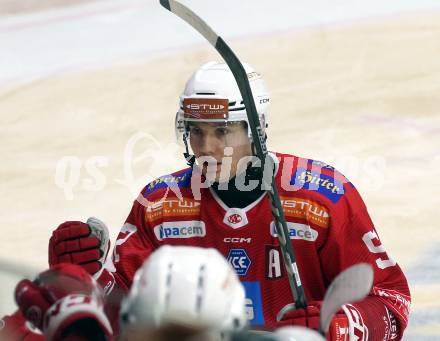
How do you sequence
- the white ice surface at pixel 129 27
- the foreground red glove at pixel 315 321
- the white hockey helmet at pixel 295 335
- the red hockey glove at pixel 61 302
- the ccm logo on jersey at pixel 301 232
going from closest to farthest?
the white hockey helmet at pixel 295 335 < the red hockey glove at pixel 61 302 < the foreground red glove at pixel 315 321 < the ccm logo on jersey at pixel 301 232 < the white ice surface at pixel 129 27

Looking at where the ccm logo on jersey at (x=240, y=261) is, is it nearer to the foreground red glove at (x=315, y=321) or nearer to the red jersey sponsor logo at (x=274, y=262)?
the red jersey sponsor logo at (x=274, y=262)

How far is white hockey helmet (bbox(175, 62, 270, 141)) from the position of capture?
4262 mm

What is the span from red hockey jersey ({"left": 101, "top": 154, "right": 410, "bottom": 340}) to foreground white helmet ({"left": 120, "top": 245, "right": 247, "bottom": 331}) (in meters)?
1.68

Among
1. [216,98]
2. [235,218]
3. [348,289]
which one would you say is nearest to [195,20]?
[216,98]

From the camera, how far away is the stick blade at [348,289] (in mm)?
2740

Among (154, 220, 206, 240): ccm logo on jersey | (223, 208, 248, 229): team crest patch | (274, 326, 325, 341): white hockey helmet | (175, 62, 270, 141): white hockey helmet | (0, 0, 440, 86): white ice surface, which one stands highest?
(0, 0, 440, 86): white ice surface

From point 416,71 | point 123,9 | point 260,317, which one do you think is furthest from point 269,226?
point 123,9

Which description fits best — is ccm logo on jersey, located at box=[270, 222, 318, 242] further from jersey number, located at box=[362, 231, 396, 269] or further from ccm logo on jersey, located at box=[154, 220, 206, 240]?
ccm logo on jersey, located at box=[154, 220, 206, 240]

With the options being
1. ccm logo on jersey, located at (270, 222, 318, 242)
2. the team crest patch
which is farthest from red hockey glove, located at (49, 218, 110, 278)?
ccm logo on jersey, located at (270, 222, 318, 242)

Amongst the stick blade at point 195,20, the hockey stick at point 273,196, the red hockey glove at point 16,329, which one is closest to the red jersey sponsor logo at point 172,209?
the hockey stick at point 273,196

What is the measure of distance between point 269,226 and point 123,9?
25.8 ft

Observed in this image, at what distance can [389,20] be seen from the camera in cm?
1088

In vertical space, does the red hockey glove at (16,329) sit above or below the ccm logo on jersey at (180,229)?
below

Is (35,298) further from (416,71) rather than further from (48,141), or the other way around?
(416,71)
